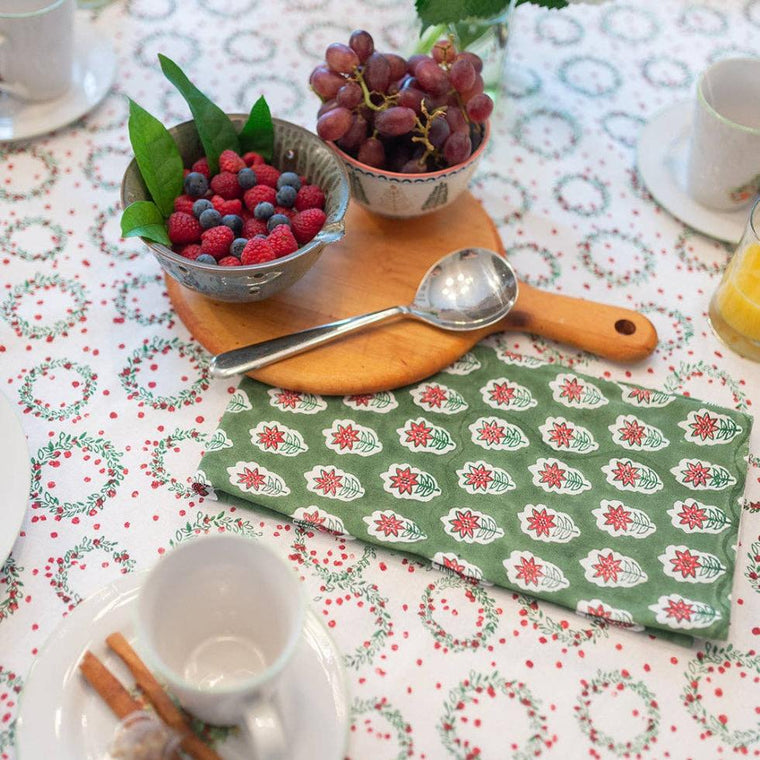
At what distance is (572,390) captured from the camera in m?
0.95

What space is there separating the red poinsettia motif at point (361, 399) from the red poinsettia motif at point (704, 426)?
0.35 meters

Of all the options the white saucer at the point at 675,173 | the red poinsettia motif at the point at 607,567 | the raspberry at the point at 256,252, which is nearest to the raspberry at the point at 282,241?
the raspberry at the point at 256,252

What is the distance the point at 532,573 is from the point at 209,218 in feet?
1.60

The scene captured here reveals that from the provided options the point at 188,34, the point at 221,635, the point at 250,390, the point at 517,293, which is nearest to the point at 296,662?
the point at 221,635

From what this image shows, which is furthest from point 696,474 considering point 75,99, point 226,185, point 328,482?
point 75,99

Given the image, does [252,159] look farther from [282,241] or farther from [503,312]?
[503,312]

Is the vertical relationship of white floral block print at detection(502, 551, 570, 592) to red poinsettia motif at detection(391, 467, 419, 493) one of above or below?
below

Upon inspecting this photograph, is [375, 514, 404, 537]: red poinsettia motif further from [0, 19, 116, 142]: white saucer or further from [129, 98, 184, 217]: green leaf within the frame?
[0, 19, 116, 142]: white saucer

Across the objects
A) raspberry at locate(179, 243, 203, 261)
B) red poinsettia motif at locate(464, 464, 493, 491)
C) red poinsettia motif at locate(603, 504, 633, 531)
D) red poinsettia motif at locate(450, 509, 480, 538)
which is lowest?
red poinsettia motif at locate(450, 509, 480, 538)

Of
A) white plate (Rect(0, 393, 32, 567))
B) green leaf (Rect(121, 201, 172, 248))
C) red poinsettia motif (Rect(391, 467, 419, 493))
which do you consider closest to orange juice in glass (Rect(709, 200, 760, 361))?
red poinsettia motif (Rect(391, 467, 419, 493))

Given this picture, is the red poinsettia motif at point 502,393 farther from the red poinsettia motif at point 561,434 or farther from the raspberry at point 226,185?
the raspberry at point 226,185

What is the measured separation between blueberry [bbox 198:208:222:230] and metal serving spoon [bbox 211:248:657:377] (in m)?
0.15

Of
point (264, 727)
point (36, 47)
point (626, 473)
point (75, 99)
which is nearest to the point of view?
point (264, 727)

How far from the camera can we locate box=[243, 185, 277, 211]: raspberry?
3.09 ft
